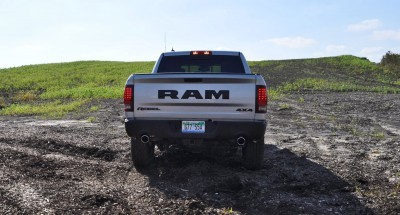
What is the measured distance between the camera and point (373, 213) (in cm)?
Result: 506

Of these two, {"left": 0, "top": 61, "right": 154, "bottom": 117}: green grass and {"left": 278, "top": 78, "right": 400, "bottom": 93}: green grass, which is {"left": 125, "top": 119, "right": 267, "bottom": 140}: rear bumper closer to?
{"left": 0, "top": 61, "right": 154, "bottom": 117}: green grass

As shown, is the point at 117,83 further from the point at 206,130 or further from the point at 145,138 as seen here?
the point at 206,130

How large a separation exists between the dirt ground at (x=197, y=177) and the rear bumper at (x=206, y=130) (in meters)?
0.64

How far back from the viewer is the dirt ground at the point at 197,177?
5266 millimetres

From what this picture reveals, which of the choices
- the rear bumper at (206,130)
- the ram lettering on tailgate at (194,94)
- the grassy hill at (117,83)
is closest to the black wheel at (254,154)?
the rear bumper at (206,130)

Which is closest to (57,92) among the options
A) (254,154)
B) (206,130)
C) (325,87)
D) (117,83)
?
(117,83)

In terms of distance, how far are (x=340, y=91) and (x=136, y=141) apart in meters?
22.4

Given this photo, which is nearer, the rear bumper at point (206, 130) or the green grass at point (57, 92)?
the rear bumper at point (206, 130)

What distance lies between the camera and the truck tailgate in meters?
6.38

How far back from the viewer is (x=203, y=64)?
8.24 metres

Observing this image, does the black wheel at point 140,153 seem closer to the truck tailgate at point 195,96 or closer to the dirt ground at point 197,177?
the dirt ground at point 197,177

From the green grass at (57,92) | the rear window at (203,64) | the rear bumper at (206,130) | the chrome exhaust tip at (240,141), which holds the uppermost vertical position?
the rear window at (203,64)

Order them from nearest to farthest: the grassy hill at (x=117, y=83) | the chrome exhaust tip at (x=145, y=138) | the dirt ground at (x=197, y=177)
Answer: the dirt ground at (x=197, y=177) → the chrome exhaust tip at (x=145, y=138) → the grassy hill at (x=117, y=83)

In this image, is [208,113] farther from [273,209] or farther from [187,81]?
[273,209]
